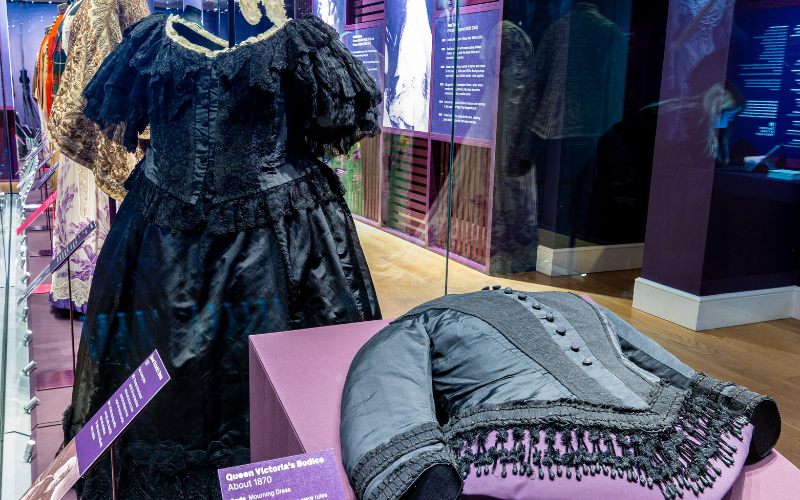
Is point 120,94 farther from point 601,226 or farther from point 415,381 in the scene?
point 601,226

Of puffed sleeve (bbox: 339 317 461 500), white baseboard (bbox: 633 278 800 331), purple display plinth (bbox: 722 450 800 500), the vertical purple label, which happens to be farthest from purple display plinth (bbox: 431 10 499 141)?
the vertical purple label

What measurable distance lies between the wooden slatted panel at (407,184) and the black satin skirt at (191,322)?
0.69 metres

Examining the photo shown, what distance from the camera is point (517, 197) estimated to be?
106 inches

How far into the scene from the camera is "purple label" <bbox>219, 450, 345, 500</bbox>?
611mm

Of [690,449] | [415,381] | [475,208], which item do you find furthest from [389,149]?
[690,449]

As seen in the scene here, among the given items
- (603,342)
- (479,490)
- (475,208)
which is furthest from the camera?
(475,208)

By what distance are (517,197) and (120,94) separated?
1.64m

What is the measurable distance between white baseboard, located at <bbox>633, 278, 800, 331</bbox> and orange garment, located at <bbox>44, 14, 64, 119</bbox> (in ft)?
7.48

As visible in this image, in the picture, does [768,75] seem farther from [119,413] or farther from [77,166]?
[77,166]

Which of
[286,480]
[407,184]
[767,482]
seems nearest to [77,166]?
[407,184]

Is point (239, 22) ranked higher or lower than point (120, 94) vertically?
higher

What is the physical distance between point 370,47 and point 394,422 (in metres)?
1.46

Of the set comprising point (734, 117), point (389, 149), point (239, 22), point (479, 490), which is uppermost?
point (239, 22)

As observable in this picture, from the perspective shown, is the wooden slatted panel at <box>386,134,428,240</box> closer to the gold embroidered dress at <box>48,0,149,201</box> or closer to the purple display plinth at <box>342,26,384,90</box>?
the purple display plinth at <box>342,26,384,90</box>
